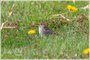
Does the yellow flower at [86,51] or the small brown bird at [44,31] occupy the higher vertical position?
the small brown bird at [44,31]

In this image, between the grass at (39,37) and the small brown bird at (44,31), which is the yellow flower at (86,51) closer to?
the grass at (39,37)

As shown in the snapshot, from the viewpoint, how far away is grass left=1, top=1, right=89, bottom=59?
5867 millimetres

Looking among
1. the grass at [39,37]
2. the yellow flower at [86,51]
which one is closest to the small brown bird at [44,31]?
the grass at [39,37]

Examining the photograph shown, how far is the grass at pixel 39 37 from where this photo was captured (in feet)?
19.2

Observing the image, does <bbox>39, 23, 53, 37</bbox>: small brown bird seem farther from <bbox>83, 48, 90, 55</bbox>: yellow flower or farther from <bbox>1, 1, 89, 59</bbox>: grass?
<bbox>83, 48, 90, 55</bbox>: yellow flower

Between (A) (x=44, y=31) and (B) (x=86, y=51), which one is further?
(A) (x=44, y=31)

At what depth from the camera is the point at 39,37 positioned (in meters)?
6.37

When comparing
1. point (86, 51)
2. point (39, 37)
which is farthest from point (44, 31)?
point (86, 51)

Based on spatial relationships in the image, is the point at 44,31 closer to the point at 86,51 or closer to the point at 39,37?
the point at 39,37

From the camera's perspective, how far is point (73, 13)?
711 cm

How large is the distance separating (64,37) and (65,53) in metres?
0.56

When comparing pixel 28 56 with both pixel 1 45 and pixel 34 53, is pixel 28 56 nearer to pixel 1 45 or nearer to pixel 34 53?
pixel 34 53

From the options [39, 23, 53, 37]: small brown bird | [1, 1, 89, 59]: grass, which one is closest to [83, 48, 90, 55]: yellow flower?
[1, 1, 89, 59]: grass

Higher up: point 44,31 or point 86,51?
point 44,31
